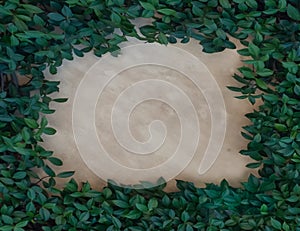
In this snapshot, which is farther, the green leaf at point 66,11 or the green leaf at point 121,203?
the green leaf at point 121,203

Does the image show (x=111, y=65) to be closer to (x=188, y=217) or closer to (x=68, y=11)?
(x=68, y=11)

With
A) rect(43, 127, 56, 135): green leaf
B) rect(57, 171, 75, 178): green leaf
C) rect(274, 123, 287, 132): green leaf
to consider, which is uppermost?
rect(274, 123, 287, 132): green leaf

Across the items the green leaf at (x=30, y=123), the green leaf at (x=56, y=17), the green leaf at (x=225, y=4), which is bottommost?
the green leaf at (x=30, y=123)

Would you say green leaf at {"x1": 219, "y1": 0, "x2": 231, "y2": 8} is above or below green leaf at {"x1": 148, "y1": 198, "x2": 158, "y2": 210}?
above

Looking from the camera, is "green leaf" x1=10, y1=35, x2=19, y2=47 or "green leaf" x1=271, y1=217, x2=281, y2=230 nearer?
"green leaf" x1=10, y1=35, x2=19, y2=47

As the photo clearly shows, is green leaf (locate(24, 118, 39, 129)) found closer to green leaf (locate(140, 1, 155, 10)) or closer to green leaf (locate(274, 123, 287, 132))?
green leaf (locate(140, 1, 155, 10))

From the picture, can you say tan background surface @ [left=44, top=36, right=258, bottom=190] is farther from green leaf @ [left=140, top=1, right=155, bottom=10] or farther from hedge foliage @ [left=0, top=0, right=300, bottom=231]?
green leaf @ [left=140, top=1, right=155, bottom=10]

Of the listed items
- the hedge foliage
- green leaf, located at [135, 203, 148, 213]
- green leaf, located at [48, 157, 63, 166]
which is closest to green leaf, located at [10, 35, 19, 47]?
the hedge foliage

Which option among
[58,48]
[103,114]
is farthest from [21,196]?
[58,48]

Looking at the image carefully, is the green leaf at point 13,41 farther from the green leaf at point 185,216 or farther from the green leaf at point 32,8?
the green leaf at point 185,216

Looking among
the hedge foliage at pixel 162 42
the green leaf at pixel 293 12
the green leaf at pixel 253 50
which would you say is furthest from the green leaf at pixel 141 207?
the green leaf at pixel 293 12
